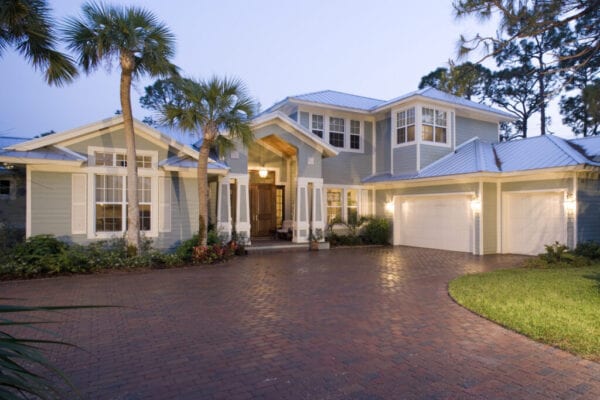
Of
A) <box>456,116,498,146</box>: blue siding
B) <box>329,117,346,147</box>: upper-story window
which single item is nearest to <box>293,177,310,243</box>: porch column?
<box>329,117,346,147</box>: upper-story window

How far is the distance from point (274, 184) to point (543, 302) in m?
12.8

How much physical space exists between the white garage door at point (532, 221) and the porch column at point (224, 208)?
1025 centimetres

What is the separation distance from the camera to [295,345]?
4973mm

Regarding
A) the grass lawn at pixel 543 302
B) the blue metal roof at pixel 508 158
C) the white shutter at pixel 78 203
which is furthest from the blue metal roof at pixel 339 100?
the grass lawn at pixel 543 302

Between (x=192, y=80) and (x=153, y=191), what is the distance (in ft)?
12.1

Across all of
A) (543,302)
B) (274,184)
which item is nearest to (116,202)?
(274,184)

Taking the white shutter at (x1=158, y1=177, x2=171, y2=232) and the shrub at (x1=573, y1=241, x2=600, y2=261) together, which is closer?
the shrub at (x1=573, y1=241, x2=600, y2=261)

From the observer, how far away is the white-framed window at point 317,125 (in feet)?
57.7

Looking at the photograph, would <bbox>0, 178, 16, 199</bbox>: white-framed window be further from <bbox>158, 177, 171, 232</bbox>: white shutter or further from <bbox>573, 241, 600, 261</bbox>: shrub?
<bbox>573, 241, 600, 261</bbox>: shrub

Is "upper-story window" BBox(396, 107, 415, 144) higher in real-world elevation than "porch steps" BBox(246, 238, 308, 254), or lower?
higher

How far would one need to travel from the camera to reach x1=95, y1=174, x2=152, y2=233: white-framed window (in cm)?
1186

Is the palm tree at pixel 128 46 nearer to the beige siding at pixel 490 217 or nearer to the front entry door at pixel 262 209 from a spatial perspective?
the front entry door at pixel 262 209

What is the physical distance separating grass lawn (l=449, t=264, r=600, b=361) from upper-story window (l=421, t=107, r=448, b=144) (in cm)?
797

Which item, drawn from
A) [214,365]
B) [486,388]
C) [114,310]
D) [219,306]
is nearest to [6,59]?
[114,310]
